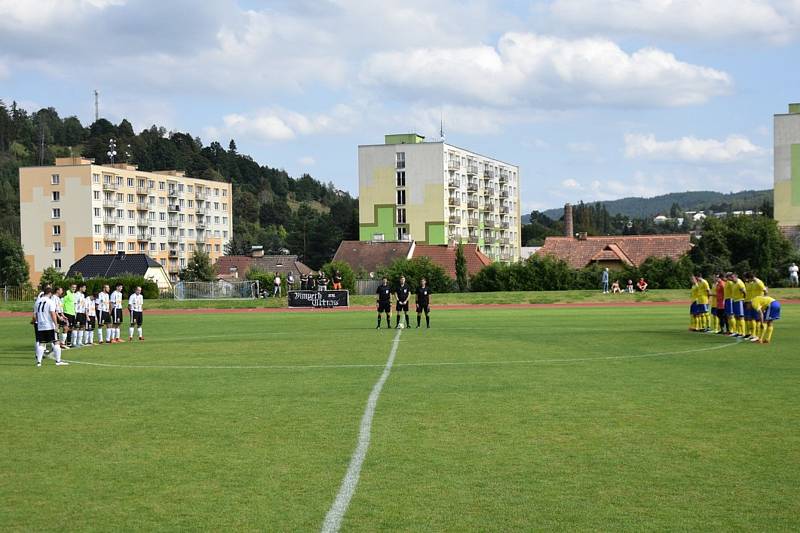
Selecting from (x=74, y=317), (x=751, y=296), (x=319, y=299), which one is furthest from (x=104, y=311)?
(x=319, y=299)

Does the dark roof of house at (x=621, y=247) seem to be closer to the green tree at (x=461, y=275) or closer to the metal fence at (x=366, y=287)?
the green tree at (x=461, y=275)

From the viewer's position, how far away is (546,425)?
473 inches

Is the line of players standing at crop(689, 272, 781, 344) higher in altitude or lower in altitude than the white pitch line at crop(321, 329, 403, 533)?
higher

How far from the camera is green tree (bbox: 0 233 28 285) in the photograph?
104 meters

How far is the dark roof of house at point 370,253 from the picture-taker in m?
95.5

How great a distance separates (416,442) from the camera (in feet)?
35.9

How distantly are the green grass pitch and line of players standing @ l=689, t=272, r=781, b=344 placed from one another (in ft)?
10.2

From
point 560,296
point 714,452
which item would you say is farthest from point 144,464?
point 560,296

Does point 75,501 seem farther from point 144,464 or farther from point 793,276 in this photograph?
point 793,276

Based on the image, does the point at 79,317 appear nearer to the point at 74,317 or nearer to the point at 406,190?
the point at 74,317

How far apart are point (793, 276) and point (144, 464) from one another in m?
61.4

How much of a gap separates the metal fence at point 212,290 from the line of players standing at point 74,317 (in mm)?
31507

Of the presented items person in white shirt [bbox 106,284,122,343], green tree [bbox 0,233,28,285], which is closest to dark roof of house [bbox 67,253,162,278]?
green tree [bbox 0,233,28,285]

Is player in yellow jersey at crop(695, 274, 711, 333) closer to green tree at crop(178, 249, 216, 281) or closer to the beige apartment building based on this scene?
green tree at crop(178, 249, 216, 281)
